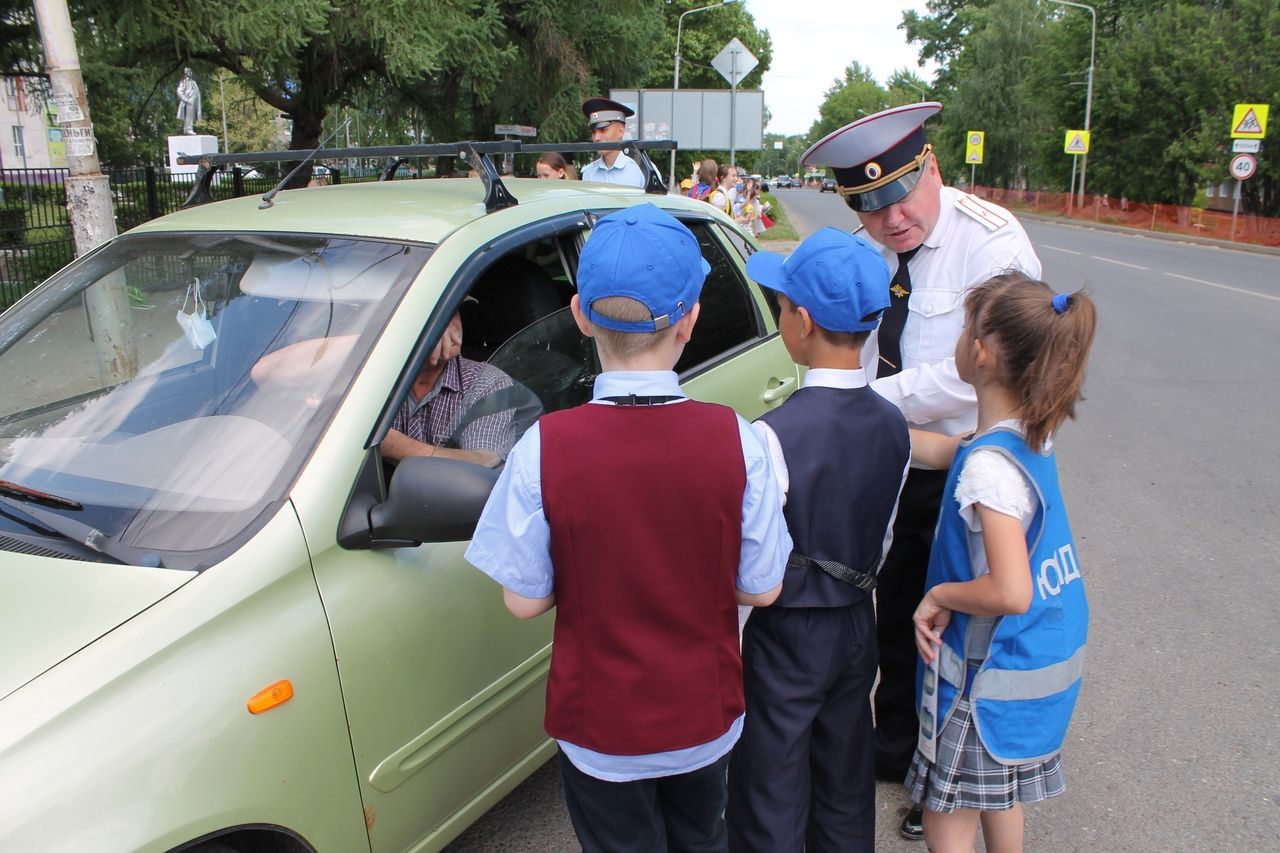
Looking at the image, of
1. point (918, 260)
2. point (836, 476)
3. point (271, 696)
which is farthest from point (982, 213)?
point (271, 696)

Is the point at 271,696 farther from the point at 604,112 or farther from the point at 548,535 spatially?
the point at 604,112

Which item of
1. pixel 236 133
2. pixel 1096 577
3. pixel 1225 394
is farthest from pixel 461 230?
pixel 236 133

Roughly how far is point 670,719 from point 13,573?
1.21m

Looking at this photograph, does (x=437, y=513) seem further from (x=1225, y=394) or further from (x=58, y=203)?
(x=58, y=203)

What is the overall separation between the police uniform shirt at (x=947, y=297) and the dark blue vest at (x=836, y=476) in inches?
18.8

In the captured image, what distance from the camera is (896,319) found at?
2789mm

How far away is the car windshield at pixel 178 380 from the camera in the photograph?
192 cm

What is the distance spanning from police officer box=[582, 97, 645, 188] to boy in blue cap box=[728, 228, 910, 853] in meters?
5.74

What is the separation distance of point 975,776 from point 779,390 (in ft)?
5.55

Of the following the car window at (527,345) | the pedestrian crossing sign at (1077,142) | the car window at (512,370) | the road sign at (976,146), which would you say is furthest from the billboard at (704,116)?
the road sign at (976,146)

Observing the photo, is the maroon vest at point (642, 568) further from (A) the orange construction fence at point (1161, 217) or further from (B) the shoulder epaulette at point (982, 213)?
(A) the orange construction fence at point (1161, 217)

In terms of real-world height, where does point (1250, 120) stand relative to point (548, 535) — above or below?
above

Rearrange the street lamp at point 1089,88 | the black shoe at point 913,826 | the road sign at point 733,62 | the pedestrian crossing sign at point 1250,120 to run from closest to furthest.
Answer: the black shoe at point 913,826 < the road sign at point 733,62 < the pedestrian crossing sign at point 1250,120 < the street lamp at point 1089,88

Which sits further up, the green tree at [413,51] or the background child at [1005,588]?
the green tree at [413,51]
